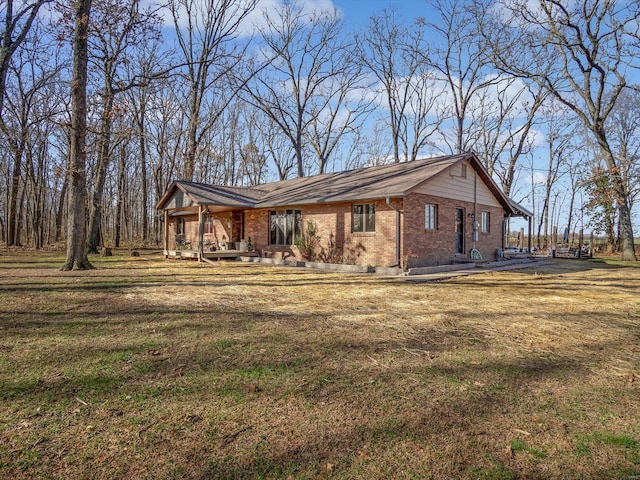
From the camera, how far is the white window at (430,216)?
46.9 ft

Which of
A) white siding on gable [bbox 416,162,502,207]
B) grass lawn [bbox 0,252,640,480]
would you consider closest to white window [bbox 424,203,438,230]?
white siding on gable [bbox 416,162,502,207]

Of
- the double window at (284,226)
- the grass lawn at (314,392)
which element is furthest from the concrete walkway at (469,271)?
the double window at (284,226)

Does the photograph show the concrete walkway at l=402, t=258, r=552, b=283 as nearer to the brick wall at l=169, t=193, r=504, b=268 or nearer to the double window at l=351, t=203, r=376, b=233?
the brick wall at l=169, t=193, r=504, b=268

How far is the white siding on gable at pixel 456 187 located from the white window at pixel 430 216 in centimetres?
47

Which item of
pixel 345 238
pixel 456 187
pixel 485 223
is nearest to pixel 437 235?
pixel 456 187

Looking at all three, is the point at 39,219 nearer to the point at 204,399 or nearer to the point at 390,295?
the point at 390,295

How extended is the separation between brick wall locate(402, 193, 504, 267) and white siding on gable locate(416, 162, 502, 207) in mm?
203

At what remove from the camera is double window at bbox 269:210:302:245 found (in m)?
16.8

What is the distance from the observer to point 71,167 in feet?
37.4

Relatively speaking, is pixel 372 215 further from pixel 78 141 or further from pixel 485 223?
pixel 78 141

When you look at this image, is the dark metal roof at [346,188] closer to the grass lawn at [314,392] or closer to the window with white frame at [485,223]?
the window with white frame at [485,223]

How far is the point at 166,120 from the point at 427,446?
30517 mm

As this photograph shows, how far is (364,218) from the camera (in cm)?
1432

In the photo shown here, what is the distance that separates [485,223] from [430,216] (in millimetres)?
4829
